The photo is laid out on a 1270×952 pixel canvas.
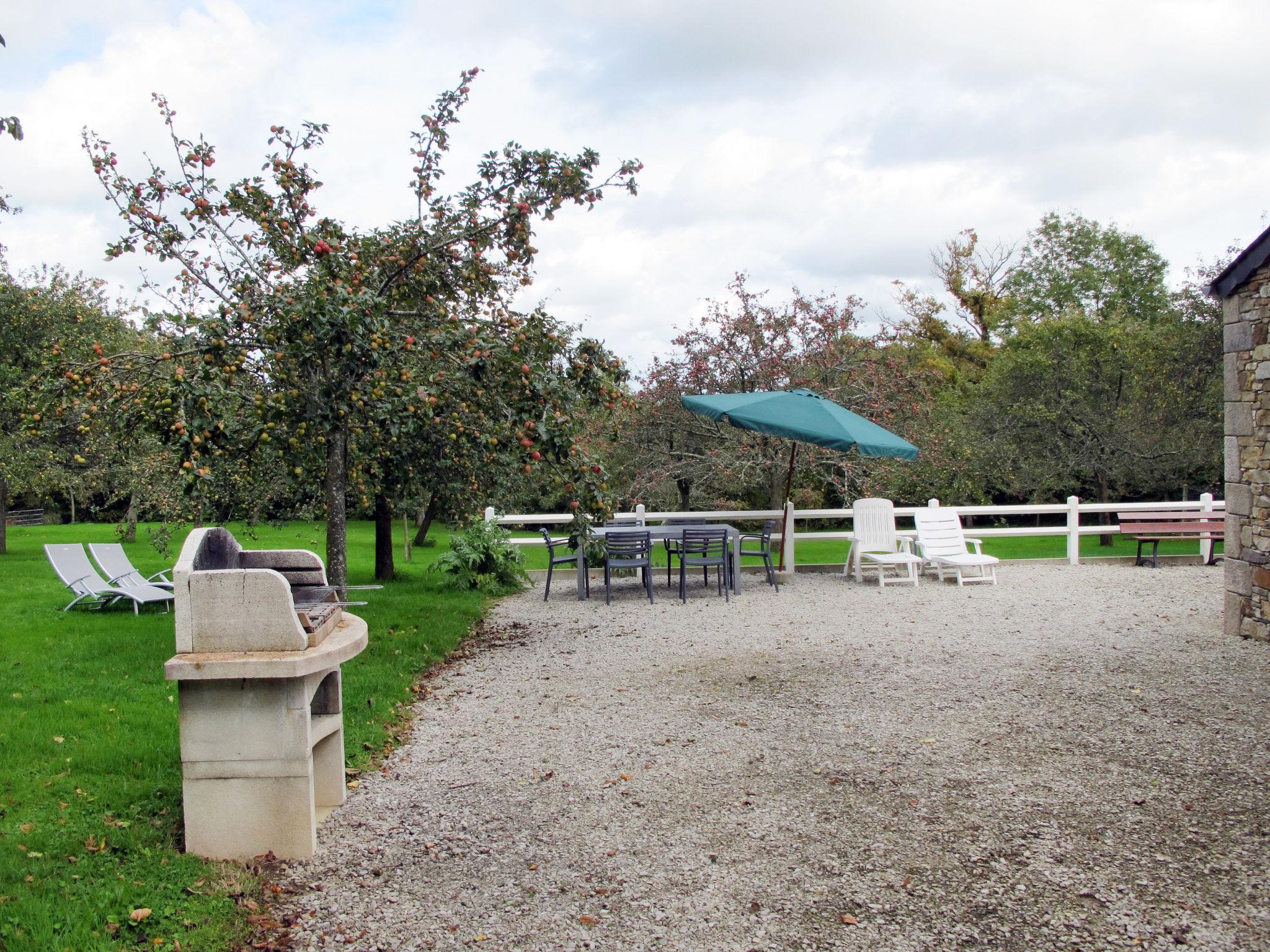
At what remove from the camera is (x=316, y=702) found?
13.5 ft

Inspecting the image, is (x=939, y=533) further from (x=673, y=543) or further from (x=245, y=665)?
(x=245, y=665)

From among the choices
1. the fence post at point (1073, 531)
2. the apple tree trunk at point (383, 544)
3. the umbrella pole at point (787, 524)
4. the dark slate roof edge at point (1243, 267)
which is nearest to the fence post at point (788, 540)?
the umbrella pole at point (787, 524)

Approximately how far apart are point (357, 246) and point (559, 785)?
532 centimetres

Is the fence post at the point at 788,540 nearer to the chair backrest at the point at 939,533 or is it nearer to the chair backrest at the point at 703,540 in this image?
the chair backrest at the point at 939,533

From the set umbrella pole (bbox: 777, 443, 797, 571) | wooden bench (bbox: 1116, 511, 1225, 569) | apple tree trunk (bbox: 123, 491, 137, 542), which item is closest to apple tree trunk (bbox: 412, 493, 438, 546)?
apple tree trunk (bbox: 123, 491, 137, 542)

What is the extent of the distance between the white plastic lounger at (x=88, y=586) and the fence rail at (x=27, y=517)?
91.5ft

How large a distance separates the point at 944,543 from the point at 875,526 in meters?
0.91

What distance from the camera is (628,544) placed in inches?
390

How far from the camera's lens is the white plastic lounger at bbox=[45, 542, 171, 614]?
9148 millimetres

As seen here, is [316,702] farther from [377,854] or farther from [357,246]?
[357,246]

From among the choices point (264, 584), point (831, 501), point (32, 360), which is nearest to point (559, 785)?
point (264, 584)

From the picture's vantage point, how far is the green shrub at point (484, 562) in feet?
36.4

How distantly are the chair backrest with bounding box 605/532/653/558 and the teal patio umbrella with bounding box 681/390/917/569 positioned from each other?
179 cm

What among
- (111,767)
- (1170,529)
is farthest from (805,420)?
(111,767)
